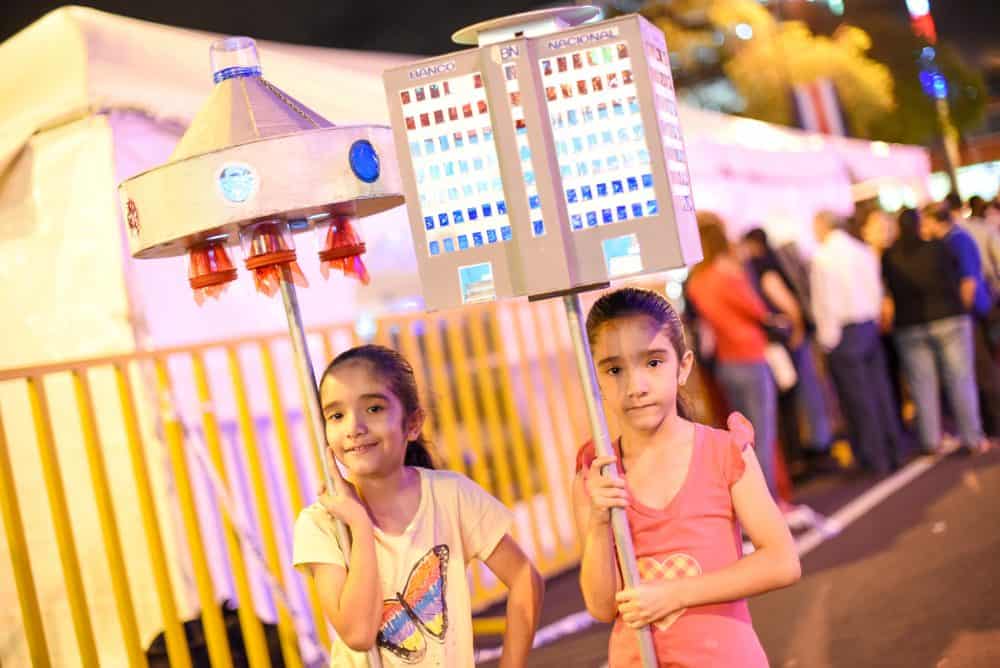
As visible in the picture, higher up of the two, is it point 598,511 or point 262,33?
point 262,33

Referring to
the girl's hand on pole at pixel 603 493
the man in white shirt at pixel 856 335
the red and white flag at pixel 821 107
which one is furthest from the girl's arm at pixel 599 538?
the red and white flag at pixel 821 107

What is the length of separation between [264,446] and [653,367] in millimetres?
2936

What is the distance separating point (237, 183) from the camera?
2492 millimetres

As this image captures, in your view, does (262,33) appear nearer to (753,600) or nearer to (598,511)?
(753,600)

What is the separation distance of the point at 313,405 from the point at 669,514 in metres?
0.85

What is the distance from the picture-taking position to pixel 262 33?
16.9 m

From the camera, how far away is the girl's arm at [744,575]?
7.59ft

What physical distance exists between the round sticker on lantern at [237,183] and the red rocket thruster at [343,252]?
35cm

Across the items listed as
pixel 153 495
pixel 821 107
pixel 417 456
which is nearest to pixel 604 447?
pixel 417 456

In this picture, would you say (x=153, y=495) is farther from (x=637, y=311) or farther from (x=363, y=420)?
(x=637, y=311)

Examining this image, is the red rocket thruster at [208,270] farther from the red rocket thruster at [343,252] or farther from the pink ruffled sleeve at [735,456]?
the pink ruffled sleeve at [735,456]

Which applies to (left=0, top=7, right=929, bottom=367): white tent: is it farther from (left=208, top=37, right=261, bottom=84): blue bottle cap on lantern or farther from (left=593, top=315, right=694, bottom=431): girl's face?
(left=593, top=315, right=694, bottom=431): girl's face

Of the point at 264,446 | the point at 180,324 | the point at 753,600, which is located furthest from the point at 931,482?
the point at 180,324

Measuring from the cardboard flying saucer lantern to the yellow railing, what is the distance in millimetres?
1211
